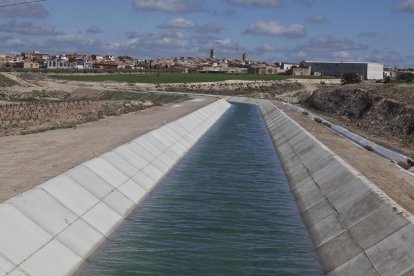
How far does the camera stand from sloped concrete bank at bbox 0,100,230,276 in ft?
47.8

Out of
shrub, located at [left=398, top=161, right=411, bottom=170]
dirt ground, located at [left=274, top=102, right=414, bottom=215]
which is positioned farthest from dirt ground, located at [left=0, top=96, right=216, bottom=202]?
shrub, located at [left=398, top=161, right=411, bottom=170]

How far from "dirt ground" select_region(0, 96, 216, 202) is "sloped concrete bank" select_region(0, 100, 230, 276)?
4.26ft

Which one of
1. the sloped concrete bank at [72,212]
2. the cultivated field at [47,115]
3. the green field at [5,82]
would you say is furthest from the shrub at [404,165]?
the green field at [5,82]

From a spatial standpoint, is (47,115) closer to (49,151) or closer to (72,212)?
(49,151)

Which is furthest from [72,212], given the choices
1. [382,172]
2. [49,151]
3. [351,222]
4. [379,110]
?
[379,110]

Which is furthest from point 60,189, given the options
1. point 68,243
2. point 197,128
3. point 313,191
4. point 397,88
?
point 397,88

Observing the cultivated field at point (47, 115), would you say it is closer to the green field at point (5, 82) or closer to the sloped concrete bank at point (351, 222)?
the green field at point (5, 82)

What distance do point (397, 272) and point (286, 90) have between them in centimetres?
13925

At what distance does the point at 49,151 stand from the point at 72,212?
Result: 41.7 ft

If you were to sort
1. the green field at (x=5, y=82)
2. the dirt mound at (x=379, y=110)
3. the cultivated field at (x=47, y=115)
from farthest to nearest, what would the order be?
the green field at (x=5, y=82)
the dirt mound at (x=379, y=110)
the cultivated field at (x=47, y=115)

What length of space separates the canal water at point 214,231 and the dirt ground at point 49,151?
3739 mm

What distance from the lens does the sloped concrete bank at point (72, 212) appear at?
47.8 feet

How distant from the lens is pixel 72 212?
18.7 metres

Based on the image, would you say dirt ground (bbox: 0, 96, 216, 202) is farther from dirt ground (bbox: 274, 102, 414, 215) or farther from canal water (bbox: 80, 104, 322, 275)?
dirt ground (bbox: 274, 102, 414, 215)
